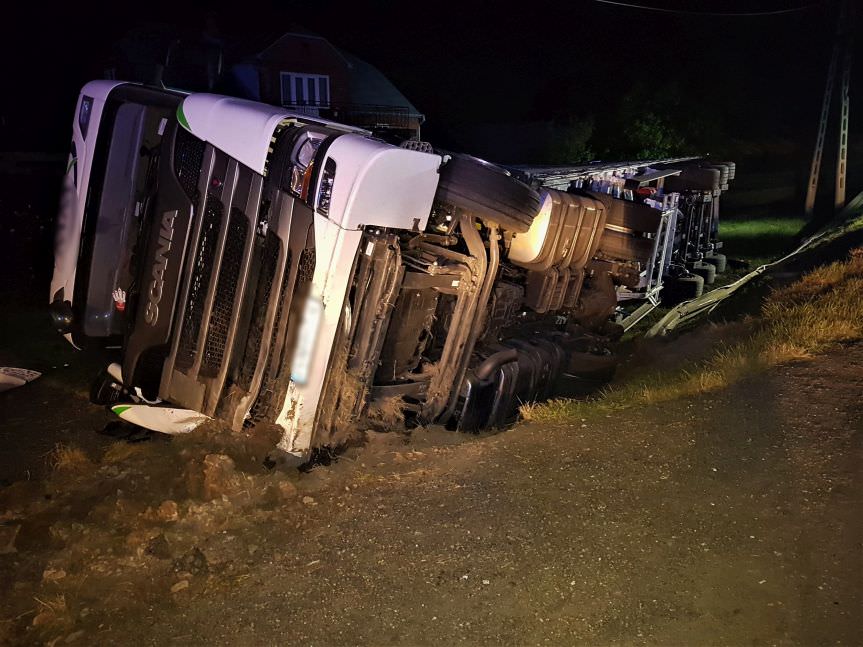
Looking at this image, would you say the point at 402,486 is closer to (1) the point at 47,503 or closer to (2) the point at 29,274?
(1) the point at 47,503

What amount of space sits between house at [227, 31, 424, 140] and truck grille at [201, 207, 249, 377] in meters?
22.1

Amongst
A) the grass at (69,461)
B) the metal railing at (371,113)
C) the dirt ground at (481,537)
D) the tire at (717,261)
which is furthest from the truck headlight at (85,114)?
the metal railing at (371,113)

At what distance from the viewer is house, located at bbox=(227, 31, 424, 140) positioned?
26578 millimetres

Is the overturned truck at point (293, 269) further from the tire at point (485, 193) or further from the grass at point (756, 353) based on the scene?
the grass at point (756, 353)

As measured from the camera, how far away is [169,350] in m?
4.73

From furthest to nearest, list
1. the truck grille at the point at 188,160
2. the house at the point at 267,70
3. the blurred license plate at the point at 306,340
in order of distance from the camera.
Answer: the house at the point at 267,70
the truck grille at the point at 188,160
the blurred license plate at the point at 306,340

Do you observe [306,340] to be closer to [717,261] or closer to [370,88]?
[717,261]

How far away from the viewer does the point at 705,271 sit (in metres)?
12.5

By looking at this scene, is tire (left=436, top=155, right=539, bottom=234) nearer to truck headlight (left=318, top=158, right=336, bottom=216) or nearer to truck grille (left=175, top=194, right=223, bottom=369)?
truck headlight (left=318, top=158, right=336, bottom=216)

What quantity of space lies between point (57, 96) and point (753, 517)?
98.7 feet

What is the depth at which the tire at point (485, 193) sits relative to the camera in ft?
14.8

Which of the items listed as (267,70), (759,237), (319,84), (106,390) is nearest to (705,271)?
(759,237)

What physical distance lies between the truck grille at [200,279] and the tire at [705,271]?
978cm

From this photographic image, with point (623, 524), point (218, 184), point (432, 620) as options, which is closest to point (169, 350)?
point (218, 184)
